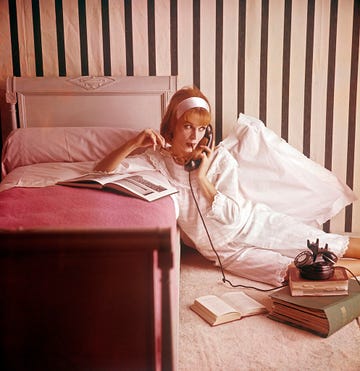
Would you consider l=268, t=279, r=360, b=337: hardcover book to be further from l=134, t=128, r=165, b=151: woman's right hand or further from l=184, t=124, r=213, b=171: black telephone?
l=134, t=128, r=165, b=151: woman's right hand

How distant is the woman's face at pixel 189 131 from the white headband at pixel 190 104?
0.13 ft

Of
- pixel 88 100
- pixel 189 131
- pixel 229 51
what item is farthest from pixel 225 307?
pixel 229 51

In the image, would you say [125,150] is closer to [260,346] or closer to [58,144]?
[58,144]

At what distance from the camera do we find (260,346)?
5.30ft

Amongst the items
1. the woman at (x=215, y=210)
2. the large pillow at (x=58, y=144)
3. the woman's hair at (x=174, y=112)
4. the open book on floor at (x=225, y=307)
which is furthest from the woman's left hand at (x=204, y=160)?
the open book on floor at (x=225, y=307)

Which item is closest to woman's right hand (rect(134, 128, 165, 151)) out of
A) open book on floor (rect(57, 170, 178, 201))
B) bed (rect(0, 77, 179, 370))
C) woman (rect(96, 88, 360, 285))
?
woman (rect(96, 88, 360, 285))

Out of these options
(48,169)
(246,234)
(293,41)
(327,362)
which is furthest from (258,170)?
(327,362)

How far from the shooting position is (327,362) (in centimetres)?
151

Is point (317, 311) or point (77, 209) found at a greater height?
point (77, 209)

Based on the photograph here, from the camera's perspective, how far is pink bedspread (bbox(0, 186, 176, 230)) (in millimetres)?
1384

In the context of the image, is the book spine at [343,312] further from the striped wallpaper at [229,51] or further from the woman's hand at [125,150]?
the striped wallpaper at [229,51]

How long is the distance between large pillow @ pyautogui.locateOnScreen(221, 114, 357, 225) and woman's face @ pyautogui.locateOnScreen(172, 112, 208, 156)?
0.50 meters

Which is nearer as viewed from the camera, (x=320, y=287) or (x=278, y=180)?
(x=320, y=287)

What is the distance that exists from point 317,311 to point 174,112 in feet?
3.95
